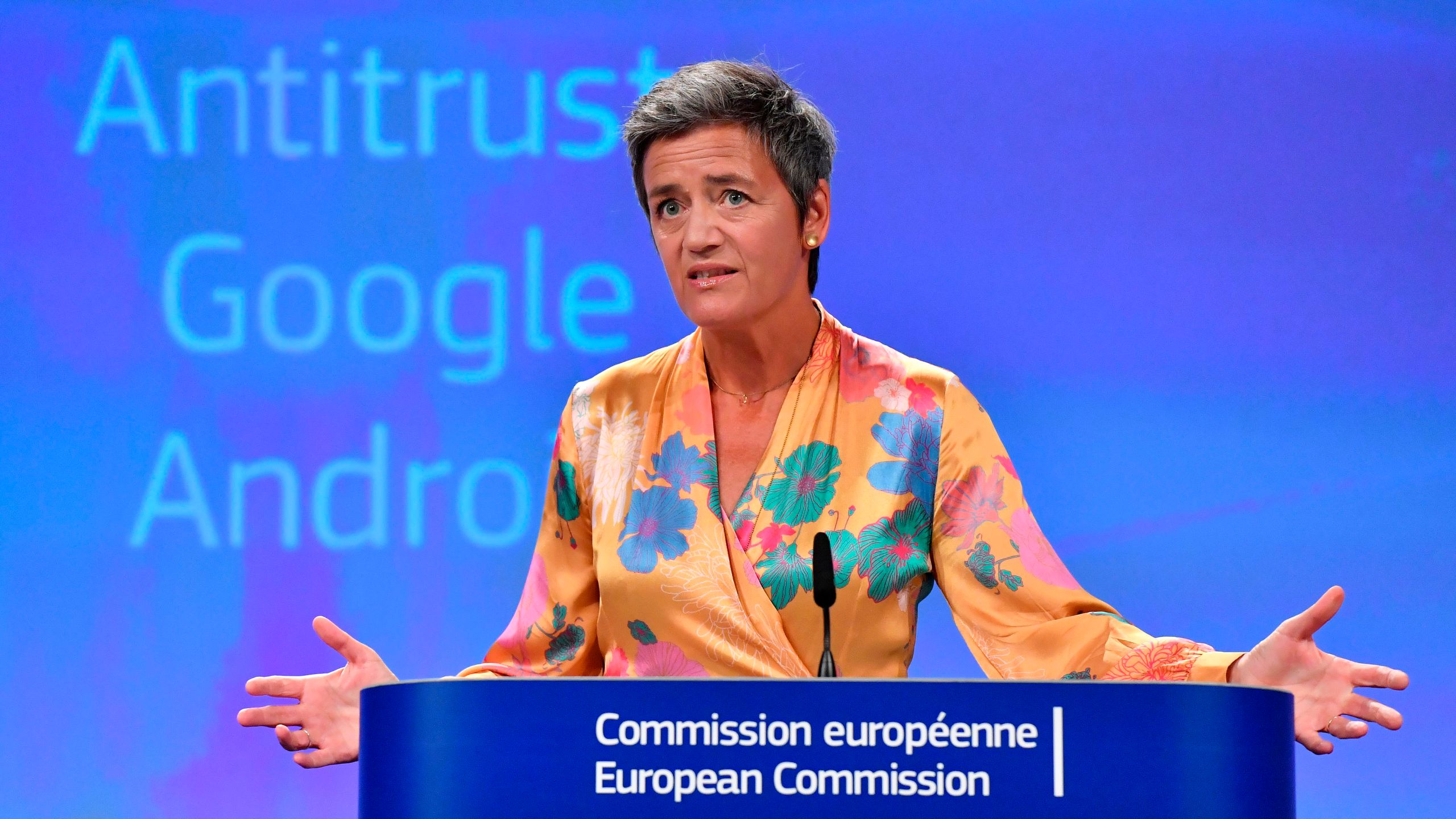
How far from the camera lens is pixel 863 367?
196 centimetres

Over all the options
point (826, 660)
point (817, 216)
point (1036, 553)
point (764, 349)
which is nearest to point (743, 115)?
point (817, 216)

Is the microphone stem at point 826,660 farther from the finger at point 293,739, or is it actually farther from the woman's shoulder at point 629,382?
the woman's shoulder at point 629,382

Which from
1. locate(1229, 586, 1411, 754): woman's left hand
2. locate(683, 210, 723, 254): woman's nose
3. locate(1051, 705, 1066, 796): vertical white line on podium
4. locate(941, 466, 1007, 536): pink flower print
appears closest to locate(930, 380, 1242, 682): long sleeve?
locate(941, 466, 1007, 536): pink flower print

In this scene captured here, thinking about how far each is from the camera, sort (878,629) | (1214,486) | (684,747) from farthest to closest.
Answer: (1214,486) → (878,629) → (684,747)

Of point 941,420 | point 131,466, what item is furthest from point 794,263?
point 131,466

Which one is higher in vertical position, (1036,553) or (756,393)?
(756,393)

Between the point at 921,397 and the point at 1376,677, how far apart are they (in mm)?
697

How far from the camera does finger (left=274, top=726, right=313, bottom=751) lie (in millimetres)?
1488

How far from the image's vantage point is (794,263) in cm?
189

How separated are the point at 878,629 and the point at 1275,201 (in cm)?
182

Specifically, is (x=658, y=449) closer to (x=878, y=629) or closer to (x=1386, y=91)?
(x=878, y=629)

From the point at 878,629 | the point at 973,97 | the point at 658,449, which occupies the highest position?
the point at 973,97

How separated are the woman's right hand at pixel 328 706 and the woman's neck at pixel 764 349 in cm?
65

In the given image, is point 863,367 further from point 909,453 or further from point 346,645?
point 346,645
